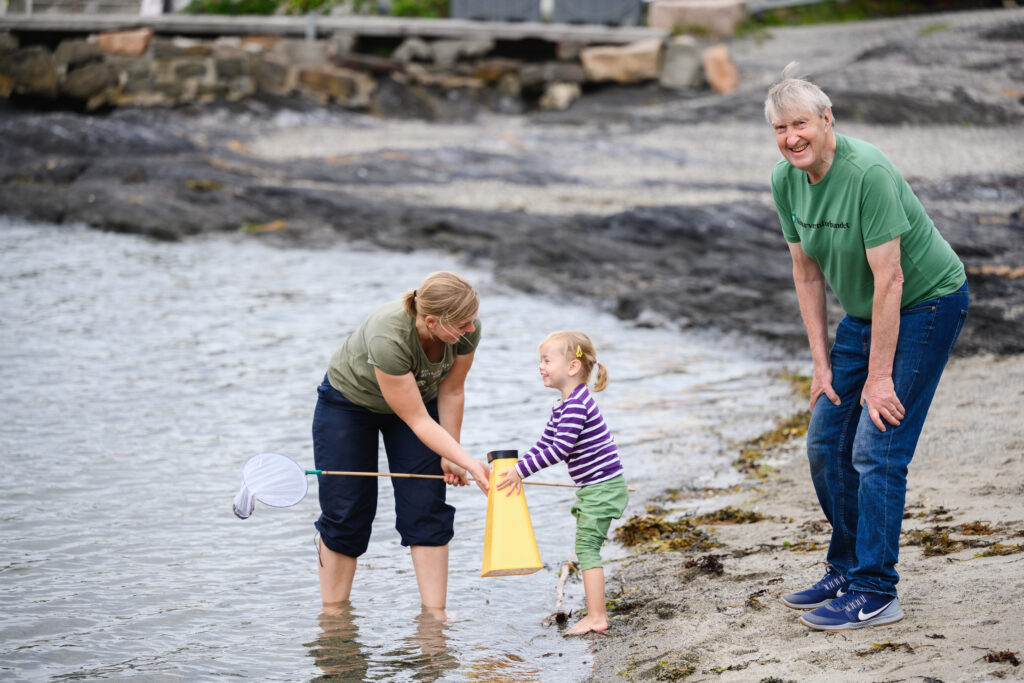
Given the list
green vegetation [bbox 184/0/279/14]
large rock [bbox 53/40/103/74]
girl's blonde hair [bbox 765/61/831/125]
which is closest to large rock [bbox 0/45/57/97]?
large rock [bbox 53/40/103/74]

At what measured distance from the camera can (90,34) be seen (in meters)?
20.6

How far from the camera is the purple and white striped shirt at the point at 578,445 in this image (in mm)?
4125

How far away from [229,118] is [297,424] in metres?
13.2

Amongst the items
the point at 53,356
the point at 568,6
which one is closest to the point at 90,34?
the point at 568,6

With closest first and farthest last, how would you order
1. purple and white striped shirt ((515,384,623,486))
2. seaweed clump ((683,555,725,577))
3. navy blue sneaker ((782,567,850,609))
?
navy blue sneaker ((782,567,850,609))
purple and white striped shirt ((515,384,623,486))
seaweed clump ((683,555,725,577))

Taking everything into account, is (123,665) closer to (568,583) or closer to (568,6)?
(568,583)

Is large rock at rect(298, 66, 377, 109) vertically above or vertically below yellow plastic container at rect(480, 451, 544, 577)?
above

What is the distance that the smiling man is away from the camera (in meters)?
3.52

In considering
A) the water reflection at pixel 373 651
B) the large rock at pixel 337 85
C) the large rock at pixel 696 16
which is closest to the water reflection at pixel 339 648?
the water reflection at pixel 373 651

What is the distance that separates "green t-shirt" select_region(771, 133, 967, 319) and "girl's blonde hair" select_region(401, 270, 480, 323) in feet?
3.94

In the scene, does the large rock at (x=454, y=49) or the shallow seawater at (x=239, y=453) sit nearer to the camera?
the shallow seawater at (x=239, y=453)

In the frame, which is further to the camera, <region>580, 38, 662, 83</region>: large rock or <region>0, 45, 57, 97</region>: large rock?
<region>580, 38, 662, 83</region>: large rock

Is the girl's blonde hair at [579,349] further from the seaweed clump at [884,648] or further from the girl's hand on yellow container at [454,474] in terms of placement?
the seaweed clump at [884,648]

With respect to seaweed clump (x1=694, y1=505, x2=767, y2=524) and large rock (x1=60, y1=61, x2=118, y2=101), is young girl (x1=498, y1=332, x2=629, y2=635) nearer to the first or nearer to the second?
seaweed clump (x1=694, y1=505, x2=767, y2=524)
